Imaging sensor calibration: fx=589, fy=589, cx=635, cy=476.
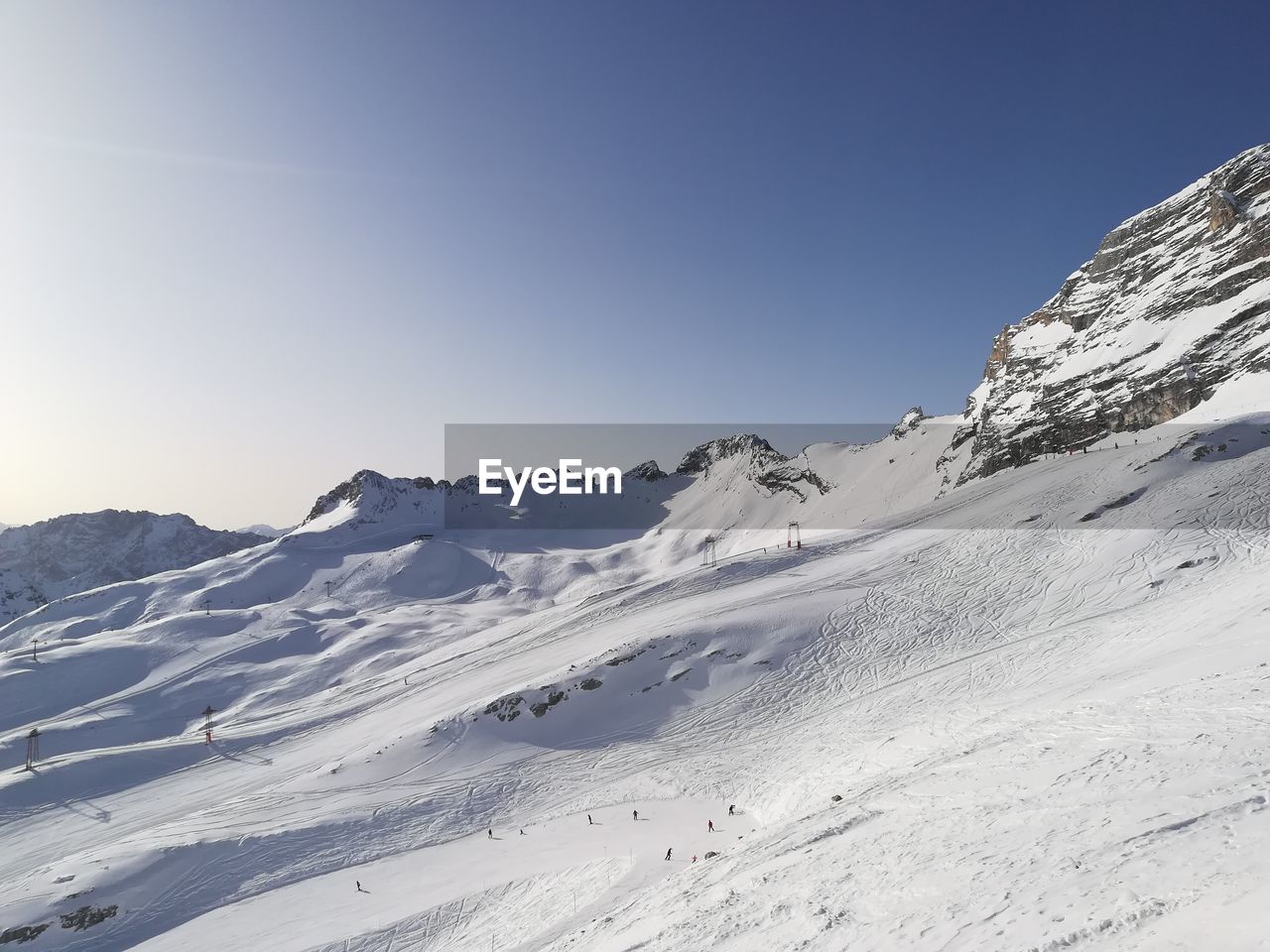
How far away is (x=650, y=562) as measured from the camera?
120688mm

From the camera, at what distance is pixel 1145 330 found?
71.8m

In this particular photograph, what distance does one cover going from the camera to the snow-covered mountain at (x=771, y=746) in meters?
10.2

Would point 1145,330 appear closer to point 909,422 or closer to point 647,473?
point 909,422

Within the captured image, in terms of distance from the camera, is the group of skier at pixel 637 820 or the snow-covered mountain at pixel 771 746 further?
the group of skier at pixel 637 820

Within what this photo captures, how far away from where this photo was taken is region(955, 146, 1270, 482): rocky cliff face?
61.3 m

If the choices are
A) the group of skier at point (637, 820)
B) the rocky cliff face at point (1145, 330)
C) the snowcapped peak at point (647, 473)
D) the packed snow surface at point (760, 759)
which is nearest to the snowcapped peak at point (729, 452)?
the snowcapped peak at point (647, 473)

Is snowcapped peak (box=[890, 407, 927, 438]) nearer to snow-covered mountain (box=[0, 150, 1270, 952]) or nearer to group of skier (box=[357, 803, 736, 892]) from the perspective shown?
snow-covered mountain (box=[0, 150, 1270, 952])

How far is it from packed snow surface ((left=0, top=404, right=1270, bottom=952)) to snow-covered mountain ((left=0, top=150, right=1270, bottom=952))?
133 mm

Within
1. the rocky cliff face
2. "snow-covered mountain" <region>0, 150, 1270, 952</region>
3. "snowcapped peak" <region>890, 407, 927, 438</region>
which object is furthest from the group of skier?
"snowcapped peak" <region>890, 407, 927, 438</region>

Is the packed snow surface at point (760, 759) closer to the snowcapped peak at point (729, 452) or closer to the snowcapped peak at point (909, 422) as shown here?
the snowcapped peak at point (909, 422)

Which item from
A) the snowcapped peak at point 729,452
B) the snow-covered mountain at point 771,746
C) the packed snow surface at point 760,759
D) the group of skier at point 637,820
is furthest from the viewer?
the snowcapped peak at point 729,452

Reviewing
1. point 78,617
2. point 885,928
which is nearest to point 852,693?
point 885,928

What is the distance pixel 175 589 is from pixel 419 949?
119 meters

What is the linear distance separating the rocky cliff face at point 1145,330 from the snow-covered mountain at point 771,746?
0.82 m
